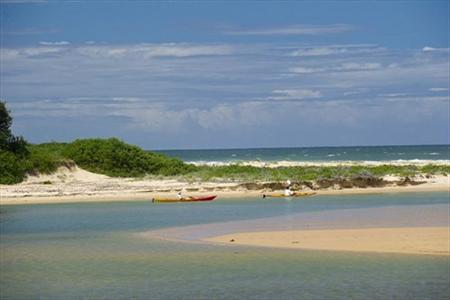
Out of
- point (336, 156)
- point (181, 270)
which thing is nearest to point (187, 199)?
point (181, 270)

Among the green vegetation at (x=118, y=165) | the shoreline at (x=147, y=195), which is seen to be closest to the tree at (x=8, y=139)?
the green vegetation at (x=118, y=165)

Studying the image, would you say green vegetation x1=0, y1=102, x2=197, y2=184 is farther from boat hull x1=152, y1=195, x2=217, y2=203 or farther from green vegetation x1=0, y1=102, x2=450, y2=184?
boat hull x1=152, y1=195, x2=217, y2=203

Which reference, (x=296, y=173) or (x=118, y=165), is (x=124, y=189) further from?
(x=296, y=173)

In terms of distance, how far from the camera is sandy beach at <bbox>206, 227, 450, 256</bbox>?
21.5 meters

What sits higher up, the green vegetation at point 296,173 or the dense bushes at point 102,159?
the dense bushes at point 102,159

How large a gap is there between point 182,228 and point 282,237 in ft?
15.5

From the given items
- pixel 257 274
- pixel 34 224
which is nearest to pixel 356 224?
pixel 257 274

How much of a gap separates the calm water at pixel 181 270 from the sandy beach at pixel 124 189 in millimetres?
12369

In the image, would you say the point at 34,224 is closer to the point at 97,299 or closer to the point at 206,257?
the point at 206,257

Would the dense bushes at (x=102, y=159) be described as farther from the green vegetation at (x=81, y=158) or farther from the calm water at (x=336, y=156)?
the calm water at (x=336, y=156)

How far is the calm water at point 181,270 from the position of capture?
662 inches

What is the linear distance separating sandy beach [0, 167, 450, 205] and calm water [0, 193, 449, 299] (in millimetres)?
12369

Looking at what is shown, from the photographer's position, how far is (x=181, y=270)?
1944cm

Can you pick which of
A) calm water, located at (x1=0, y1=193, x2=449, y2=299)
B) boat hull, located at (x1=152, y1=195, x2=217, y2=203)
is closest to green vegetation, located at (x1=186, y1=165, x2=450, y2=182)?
boat hull, located at (x1=152, y1=195, x2=217, y2=203)
